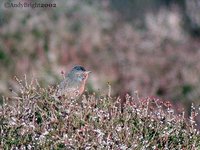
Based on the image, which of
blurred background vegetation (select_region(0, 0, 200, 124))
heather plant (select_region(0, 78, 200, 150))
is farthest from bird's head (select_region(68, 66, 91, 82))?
blurred background vegetation (select_region(0, 0, 200, 124))

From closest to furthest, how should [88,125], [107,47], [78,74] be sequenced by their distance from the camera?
[88,125] < [78,74] < [107,47]

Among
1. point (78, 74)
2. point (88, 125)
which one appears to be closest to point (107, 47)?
point (78, 74)

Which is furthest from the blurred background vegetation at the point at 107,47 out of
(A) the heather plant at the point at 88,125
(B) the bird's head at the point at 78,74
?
(A) the heather plant at the point at 88,125

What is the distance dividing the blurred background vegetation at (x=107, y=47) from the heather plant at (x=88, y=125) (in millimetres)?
7395

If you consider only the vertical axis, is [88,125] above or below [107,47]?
below

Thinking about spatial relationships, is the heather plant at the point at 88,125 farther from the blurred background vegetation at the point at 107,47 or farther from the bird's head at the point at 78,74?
the blurred background vegetation at the point at 107,47

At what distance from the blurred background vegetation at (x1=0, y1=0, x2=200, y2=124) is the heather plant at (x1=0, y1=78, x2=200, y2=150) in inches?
291

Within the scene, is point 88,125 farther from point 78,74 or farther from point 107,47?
point 107,47

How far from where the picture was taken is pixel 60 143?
553 cm

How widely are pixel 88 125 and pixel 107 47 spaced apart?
1164 cm

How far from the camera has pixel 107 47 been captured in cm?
1739

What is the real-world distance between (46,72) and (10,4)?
3.72m

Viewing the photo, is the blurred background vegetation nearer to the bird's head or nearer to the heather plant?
the bird's head

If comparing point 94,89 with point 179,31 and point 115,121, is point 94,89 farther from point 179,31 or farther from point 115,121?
point 115,121
